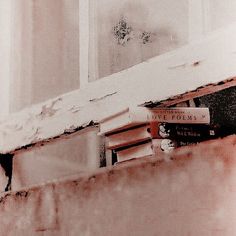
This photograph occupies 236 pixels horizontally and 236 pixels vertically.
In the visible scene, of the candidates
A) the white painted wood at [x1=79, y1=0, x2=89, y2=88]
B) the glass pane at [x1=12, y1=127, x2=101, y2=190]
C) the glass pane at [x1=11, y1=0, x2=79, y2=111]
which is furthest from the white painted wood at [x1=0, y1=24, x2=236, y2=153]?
the glass pane at [x1=12, y1=127, x2=101, y2=190]

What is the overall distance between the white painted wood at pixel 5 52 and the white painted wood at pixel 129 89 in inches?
3.7

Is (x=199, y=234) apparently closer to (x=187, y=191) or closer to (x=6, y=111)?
(x=187, y=191)

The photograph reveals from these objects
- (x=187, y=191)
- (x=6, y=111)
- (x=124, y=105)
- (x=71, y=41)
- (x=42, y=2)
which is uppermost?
(x=42, y=2)

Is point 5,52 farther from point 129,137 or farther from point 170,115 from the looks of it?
point 170,115

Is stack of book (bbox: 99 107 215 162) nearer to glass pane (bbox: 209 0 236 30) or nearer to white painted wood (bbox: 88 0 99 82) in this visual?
glass pane (bbox: 209 0 236 30)

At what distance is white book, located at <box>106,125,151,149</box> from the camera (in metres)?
1.50

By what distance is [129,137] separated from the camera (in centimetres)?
154

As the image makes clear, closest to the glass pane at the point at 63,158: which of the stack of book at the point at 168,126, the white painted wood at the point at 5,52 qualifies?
the white painted wood at the point at 5,52

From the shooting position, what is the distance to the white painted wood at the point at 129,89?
4.58 ft

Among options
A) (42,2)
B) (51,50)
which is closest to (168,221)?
(51,50)

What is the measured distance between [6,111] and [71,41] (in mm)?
377

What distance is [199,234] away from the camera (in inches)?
50.9

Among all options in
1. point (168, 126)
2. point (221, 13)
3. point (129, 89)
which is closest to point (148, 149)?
point (168, 126)

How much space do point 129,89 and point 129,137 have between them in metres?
0.16
